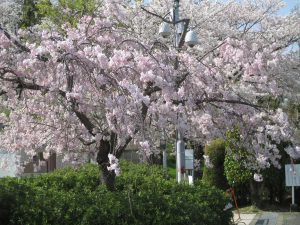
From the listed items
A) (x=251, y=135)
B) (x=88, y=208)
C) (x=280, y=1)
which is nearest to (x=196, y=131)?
(x=251, y=135)

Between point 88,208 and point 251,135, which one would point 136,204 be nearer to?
point 88,208

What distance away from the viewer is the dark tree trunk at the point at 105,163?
8.45m

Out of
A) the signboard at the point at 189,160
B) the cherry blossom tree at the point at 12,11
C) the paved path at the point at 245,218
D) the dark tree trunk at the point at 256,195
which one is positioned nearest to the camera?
the signboard at the point at 189,160

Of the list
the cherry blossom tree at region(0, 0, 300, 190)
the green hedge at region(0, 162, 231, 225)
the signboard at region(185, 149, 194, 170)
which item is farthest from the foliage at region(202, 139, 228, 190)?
the green hedge at region(0, 162, 231, 225)

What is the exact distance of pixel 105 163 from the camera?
28.0ft

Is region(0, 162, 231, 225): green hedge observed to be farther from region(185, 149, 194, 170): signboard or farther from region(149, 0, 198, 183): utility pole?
region(185, 149, 194, 170): signboard

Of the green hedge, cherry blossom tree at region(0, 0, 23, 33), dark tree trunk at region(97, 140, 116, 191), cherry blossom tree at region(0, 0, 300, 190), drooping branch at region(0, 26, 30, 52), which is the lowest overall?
the green hedge

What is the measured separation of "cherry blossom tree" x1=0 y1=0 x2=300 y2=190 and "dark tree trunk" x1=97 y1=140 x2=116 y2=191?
2 centimetres

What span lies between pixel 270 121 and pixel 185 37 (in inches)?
87.8

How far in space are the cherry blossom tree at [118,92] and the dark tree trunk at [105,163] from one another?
0.6 inches

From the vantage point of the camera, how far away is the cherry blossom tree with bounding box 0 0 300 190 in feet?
22.3

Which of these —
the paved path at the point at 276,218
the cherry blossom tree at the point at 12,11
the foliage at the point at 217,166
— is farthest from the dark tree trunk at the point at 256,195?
the cherry blossom tree at the point at 12,11

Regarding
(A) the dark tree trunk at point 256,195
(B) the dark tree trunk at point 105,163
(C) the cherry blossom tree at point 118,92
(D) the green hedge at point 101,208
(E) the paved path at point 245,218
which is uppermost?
(C) the cherry blossom tree at point 118,92

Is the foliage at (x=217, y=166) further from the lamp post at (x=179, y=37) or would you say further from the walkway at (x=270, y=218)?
the lamp post at (x=179, y=37)
